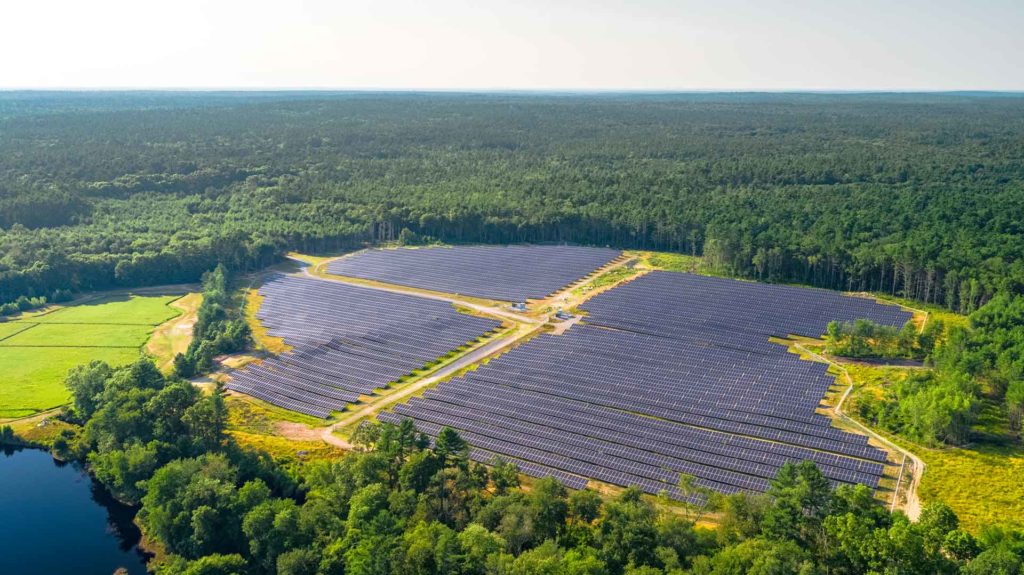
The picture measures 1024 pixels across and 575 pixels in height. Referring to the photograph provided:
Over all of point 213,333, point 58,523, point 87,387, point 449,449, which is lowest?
point 58,523

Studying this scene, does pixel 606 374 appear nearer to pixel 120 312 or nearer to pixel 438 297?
pixel 438 297

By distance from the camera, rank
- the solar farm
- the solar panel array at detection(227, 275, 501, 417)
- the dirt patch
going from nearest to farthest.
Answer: the solar farm < the dirt patch < the solar panel array at detection(227, 275, 501, 417)

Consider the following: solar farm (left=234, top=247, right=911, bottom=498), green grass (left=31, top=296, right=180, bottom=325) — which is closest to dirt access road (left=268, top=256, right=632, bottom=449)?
solar farm (left=234, top=247, right=911, bottom=498)

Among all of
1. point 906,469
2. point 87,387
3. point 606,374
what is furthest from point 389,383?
point 906,469

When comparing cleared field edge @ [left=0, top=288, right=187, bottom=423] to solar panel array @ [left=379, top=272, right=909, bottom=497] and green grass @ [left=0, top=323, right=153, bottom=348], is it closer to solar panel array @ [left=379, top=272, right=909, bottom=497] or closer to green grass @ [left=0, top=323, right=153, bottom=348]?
green grass @ [left=0, top=323, right=153, bottom=348]

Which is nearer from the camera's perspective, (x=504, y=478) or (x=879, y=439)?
(x=504, y=478)

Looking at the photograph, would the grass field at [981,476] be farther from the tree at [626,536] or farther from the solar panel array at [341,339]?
the solar panel array at [341,339]

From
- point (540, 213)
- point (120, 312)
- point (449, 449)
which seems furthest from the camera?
point (540, 213)
